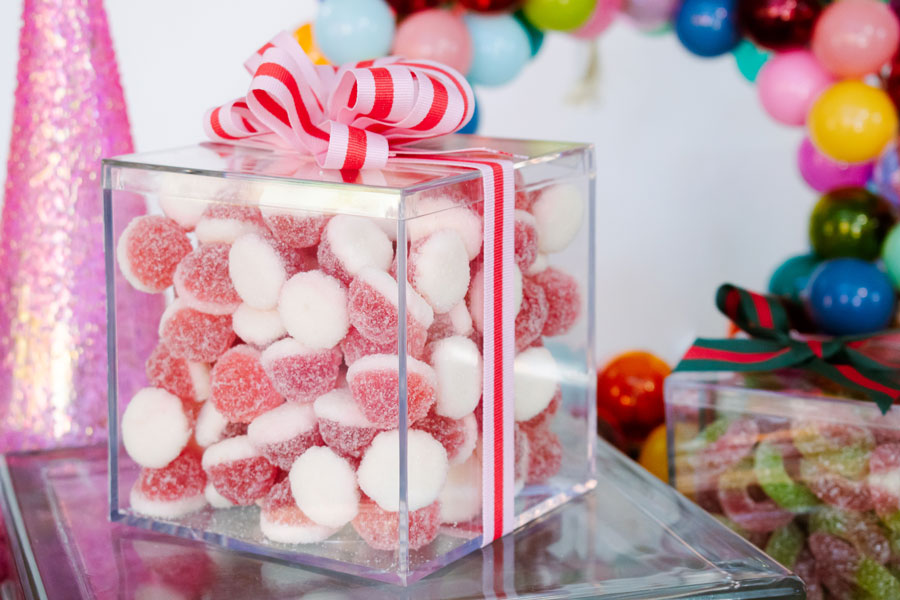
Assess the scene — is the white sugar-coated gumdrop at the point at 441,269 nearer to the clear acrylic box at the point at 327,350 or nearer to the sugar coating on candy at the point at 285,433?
the clear acrylic box at the point at 327,350

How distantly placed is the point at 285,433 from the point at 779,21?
91 cm

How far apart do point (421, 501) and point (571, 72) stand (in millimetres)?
Result: 1446

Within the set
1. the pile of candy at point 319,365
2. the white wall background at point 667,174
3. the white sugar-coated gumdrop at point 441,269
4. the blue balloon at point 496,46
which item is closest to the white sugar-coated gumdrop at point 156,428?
the pile of candy at point 319,365

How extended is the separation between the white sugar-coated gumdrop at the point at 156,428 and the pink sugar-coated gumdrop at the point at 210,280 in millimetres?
91

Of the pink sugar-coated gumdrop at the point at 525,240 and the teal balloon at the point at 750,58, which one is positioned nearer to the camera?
the pink sugar-coated gumdrop at the point at 525,240

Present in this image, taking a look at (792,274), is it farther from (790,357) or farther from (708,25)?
(790,357)

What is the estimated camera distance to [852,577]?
762 mm

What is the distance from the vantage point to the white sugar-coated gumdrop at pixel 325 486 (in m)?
0.60

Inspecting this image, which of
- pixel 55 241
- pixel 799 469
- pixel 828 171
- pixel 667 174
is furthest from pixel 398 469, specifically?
pixel 667 174

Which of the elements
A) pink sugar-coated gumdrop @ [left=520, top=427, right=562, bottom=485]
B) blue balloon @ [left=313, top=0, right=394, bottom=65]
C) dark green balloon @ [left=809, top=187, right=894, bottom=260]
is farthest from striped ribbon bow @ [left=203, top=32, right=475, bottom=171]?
dark green balloon @ [left=809, top=187, right=894, bottom=260]

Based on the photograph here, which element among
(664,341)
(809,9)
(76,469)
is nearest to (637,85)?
(664,341)

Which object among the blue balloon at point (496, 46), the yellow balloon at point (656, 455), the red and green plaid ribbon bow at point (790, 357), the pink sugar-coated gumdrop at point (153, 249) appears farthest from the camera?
the blue balloon at point (496, 46)

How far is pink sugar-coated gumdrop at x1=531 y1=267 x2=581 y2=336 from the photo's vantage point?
0.73 m

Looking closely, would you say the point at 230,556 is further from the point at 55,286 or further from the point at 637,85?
the point at 637,85
